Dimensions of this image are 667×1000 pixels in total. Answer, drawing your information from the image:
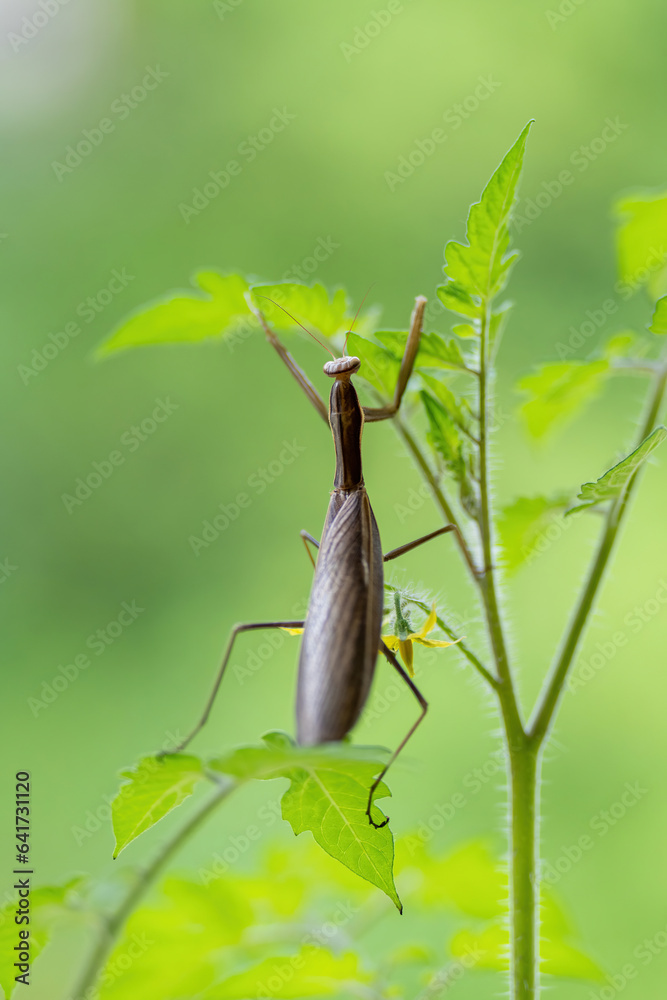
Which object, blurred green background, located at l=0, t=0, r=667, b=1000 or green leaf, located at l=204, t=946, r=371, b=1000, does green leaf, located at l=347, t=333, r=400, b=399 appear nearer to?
green leaf, located at l=204, t=946, r=371, b=1000

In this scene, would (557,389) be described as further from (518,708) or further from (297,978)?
(297,978)

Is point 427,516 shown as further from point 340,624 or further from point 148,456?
point 340,624

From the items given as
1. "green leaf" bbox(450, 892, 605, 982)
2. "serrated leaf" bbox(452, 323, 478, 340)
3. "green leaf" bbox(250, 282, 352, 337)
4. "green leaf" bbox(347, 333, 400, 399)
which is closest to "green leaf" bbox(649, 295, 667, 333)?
"serrated leaf" bbox(452, 323, 478, 340)

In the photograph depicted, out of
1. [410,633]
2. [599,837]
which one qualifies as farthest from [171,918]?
[599,837]

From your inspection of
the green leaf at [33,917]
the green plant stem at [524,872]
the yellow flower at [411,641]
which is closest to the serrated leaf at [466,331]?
the yellow flower at [411,641]

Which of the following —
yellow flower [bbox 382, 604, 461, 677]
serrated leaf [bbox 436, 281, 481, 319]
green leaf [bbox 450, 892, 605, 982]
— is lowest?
green leaf [bbox 450, 892, 605, 982]

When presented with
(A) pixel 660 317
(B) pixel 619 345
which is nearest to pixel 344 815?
(A) pixel 660 317
